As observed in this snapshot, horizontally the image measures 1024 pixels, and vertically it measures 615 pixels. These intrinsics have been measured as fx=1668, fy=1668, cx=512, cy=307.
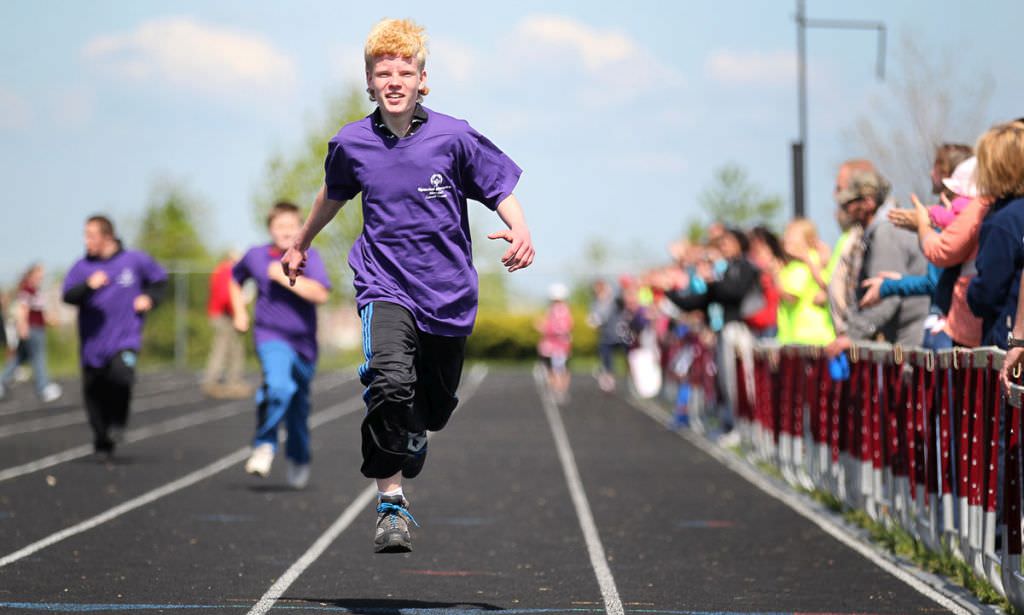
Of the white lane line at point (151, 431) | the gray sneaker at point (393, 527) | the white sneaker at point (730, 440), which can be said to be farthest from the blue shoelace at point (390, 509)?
the white sneaker at point (730, 440)

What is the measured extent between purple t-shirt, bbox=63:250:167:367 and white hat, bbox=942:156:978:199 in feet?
25.5

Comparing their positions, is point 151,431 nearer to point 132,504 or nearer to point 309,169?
point 132,504

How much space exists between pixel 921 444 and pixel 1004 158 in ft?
5.97

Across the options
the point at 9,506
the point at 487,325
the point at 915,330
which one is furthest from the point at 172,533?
the point at 487,325

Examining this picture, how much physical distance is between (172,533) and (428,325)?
3.83 metres

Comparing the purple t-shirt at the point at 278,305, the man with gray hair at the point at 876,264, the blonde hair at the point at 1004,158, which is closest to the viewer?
the blonde hair at the point at 1004,158

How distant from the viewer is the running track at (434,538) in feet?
23.9

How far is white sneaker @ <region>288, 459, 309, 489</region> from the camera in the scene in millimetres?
12469

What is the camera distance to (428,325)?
6.40 meters

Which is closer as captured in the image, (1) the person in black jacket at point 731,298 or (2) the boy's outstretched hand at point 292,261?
(2) the boy's outstretched hand at point 292,261

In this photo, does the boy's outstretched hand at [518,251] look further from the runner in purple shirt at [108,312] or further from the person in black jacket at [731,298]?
the person in black jacket at [731,298]

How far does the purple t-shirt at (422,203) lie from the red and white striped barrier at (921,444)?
219 centimetres

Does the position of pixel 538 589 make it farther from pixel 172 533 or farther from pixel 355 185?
pixel 172 533

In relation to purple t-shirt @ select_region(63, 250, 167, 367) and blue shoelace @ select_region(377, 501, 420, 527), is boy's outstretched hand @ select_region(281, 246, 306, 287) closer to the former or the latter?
blue shoelace @ select_region(377, 501, 420, 527)
